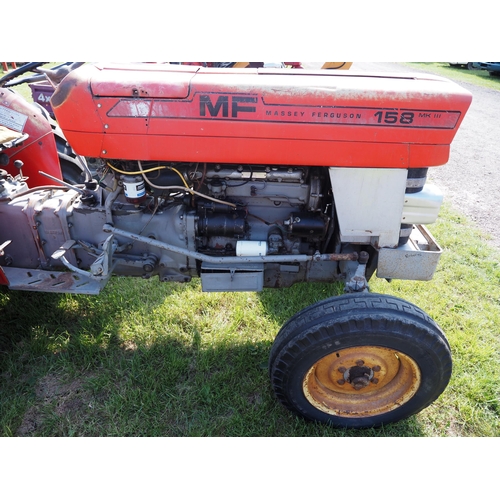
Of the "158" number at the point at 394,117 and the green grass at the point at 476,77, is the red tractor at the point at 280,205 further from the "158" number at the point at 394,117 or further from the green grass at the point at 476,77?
the green grass at the point at 476,77

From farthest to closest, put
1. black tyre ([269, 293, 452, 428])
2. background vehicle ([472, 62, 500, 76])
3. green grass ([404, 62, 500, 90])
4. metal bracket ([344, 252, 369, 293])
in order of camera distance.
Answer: background vehicle ([472, 62, 500, 76])
green grass ([404, 62, 500, 90])
metal bracket ([344, 252, 369, 293])
black tyre ([269, 293, 452, 428])

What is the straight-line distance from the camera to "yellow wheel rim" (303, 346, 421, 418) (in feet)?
6.32

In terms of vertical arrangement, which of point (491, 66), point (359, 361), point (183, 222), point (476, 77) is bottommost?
point (476, 77)

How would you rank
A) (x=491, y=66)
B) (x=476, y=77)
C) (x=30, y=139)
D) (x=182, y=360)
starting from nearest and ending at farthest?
(x=182, y=360), (x=30, y=139), (x=491, y=66), (x=476, y=77)

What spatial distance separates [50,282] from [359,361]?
1.72 m

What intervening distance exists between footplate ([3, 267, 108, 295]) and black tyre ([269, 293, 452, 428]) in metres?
A: 1.07

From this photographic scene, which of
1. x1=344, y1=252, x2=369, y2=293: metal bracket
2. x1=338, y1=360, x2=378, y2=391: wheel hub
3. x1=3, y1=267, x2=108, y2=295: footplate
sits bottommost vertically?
x1=338, y1=360, x2=378, y2=391: wheel hub

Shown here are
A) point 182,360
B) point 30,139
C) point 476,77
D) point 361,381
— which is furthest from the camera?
point 476,77

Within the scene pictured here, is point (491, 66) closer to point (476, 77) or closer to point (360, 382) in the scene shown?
point (476, 77)

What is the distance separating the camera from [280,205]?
2178mm

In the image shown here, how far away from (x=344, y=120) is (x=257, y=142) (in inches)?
15.8

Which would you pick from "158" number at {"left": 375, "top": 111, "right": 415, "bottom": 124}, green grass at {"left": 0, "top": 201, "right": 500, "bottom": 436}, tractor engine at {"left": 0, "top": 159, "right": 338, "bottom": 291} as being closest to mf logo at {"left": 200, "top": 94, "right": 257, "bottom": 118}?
tractor engine at {"left": 0, "top": 159, "right": 338, "bottom": 291}

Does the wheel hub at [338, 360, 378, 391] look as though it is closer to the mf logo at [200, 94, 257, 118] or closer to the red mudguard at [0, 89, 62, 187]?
the mf logo at [200, 94, 257, 118]

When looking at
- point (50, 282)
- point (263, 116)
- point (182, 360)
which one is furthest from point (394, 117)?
point (50, 282)
